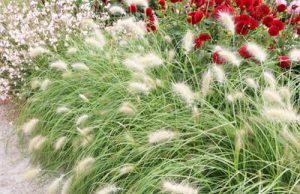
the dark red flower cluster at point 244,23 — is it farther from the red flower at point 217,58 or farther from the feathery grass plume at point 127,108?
the feathery grass plume at point 127,108

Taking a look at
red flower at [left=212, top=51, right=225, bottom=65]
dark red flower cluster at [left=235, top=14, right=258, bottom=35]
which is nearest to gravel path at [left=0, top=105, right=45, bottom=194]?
red flower at [left=212, top=51, right=225, bottom=65]

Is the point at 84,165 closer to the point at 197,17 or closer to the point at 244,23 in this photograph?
the point at 197,17

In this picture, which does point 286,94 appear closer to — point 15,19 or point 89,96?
point 89,96

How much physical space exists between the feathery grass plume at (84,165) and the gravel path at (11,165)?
1.66ft

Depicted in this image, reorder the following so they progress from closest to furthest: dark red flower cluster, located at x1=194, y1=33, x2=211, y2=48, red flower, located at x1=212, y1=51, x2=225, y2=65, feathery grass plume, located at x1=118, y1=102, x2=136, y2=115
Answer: feathery grass plume, located at x1=118, y1=102, x2=136, y2=115
red flower, located at x1=212, y1=51, x2=225, y2=65
dark red flower cluster, located at x1=194, y1=33, x2=211, y2=48

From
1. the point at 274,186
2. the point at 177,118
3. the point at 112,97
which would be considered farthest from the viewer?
the point at 112,97

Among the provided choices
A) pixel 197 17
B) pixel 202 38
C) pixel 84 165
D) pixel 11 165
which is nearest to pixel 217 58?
pixel 202 38

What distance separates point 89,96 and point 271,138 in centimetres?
150

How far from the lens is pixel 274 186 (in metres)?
2.03

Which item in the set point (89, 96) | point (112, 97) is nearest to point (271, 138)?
point (112, 97)

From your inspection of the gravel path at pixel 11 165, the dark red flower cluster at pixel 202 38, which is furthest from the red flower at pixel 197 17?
the gravel path at pixel 11 165

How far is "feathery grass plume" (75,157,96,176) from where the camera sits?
230 centimetres

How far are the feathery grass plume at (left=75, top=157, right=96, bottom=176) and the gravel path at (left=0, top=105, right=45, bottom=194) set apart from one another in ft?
1.66

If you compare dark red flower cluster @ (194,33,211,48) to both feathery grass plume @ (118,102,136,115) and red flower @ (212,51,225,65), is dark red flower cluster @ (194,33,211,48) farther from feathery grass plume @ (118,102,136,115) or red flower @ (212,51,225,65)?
feathery grass plume @ (118,102,136,115)
